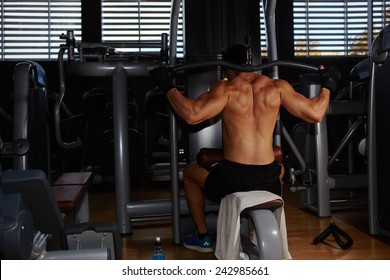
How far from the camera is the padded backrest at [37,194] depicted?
88 centimetres

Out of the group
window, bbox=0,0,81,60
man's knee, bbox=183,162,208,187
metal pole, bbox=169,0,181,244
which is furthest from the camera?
window, bbox=0,0,81,60

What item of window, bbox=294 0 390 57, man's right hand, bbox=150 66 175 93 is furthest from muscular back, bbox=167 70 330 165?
window, bbox=294 0 390 57

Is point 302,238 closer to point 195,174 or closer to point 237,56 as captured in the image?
point 195,174

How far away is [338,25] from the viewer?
2.63m

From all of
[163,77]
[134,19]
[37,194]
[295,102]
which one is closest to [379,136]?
[295,102]

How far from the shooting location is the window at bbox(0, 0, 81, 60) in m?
3.04

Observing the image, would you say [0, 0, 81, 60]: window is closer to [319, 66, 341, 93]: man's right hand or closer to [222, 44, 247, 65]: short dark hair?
[222, 44, 247, 65]: short dark hair

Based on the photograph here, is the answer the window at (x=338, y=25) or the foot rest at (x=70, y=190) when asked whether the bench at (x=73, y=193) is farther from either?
the window at (x=338, y=25)

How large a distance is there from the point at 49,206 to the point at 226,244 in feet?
2.47

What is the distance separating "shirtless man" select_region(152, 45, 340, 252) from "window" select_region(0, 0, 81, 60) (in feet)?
5.64

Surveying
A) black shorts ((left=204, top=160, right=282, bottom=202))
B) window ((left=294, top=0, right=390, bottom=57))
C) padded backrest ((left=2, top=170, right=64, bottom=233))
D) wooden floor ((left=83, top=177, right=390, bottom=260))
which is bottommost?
wooden floor ((left=83, top=177, right=390, bottom=260))

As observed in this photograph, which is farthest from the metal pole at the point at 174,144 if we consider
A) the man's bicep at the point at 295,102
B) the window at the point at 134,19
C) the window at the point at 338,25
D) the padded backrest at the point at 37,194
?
the window at the point at 134,19

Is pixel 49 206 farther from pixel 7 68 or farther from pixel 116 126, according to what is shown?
pixel 7 68

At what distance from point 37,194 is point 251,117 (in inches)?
35.1
